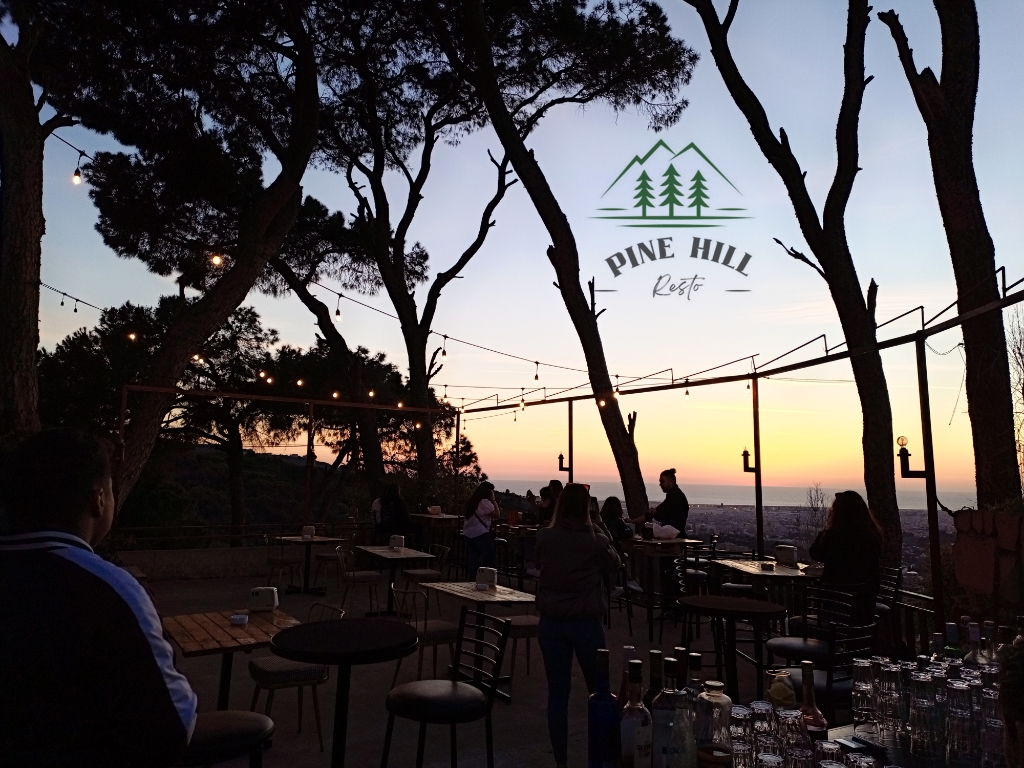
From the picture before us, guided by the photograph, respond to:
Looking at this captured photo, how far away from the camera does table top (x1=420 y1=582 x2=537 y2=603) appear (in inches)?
150

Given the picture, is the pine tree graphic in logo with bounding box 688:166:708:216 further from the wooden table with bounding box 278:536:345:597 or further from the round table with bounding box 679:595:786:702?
the round table with bounding box 679:595:786:702

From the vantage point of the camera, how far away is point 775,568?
200 inches

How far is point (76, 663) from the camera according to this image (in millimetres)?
1117

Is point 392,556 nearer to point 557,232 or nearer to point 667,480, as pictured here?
point 667,480

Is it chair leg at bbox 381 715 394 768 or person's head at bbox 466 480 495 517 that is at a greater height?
person's head at bbox 466 480 495 517

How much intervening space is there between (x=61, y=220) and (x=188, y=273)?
7.24ft

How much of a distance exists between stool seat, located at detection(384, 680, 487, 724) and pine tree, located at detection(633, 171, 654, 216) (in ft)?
27.3

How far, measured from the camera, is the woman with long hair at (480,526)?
25.8 feet

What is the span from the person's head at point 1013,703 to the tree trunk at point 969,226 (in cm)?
517

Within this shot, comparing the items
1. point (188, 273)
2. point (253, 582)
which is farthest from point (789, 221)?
point (188, 273)

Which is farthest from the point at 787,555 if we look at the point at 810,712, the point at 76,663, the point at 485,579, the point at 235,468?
the point at 235,468

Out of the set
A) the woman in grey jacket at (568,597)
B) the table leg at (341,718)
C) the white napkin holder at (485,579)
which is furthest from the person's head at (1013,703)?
the white napkin holder at (485,579)

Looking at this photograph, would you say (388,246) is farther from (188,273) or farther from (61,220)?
(61,220)

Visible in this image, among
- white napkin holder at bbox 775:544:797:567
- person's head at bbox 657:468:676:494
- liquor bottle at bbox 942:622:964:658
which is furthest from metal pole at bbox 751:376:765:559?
liquor bottle at bbox 942:622:964:658
